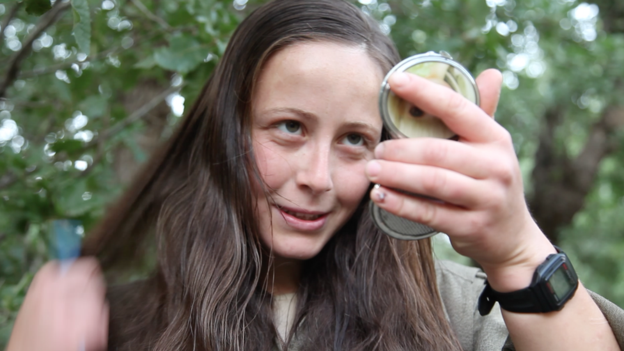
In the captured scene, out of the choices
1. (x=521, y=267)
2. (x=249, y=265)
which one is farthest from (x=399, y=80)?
(x=249, y=265)

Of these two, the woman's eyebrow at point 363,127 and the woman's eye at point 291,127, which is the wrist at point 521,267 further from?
the woman's eye at point 291,127

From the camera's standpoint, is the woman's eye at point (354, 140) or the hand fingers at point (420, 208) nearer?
the hand fingers at point (420, 208)

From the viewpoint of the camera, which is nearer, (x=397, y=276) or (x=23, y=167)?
(x=397, y=276)

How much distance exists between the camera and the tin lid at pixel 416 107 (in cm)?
96

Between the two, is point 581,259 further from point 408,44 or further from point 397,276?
point 397,276

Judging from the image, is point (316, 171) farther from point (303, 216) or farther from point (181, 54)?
point (181, 54)

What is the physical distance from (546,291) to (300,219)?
0.71 m

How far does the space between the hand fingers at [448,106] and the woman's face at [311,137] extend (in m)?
0.49

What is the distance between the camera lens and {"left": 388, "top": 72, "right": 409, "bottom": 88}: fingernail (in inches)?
35.2

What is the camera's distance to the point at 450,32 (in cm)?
275

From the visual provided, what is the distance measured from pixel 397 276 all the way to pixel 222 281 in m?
0.57

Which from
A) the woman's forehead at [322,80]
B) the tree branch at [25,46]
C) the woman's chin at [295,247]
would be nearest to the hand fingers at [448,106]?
the woman's forehead at [322,80]

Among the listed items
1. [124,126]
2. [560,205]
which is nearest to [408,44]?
[124,126]

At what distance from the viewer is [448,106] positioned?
90 cm
